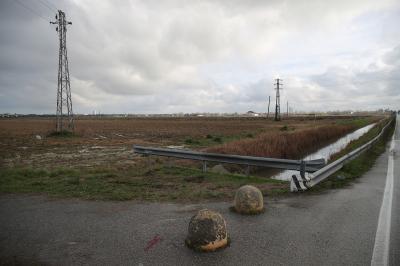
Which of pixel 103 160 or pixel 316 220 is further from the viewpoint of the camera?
pixel 103 160

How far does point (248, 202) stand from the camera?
20.6ft

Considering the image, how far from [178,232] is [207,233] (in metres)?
0.92

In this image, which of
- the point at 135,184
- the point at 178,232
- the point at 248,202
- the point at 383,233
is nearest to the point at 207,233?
the point at 178,232

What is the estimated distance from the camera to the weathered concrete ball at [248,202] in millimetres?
6270

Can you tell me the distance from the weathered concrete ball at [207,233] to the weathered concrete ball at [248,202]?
1630 millimetres

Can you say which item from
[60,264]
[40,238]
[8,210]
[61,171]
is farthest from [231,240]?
[61,171]

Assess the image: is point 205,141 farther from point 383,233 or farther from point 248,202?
point 383,233

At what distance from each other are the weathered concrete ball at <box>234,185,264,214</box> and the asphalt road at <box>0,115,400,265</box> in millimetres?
197

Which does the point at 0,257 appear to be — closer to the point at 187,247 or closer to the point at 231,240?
the point at 187,247

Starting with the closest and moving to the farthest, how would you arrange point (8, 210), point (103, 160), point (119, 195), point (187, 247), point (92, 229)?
point (187, 247) < point (92, 229) < point (8, 210) < point (119, 195) < point (103, 160)

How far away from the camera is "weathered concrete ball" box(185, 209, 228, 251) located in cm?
454

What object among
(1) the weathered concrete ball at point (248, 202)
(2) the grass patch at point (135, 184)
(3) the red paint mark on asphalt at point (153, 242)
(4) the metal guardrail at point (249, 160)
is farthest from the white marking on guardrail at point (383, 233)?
(3) the red paint mark on asphalt at point (153, 242)

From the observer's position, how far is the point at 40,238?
515 centimetres

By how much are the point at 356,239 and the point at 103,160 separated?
12.8m
